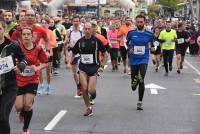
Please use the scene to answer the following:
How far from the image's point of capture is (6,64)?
6965mm

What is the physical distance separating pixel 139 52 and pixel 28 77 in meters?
3.74

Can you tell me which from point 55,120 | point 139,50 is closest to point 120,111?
point 139,50

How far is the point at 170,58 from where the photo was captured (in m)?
19.9

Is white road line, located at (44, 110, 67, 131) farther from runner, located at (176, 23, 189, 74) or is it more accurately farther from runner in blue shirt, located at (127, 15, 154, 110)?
runner, located at (176, 23, 189, 74)

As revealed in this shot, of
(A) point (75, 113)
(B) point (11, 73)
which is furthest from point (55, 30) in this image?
(B) point (11, 73)

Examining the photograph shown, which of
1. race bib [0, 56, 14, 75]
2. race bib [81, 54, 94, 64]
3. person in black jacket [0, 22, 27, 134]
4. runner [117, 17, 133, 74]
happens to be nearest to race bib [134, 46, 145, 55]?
race bib [81, 54, 94, 64]

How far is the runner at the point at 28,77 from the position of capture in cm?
863

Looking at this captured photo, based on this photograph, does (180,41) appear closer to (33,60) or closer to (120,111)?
(120,111)

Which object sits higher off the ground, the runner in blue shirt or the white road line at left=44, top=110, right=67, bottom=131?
the runner in blue shirt

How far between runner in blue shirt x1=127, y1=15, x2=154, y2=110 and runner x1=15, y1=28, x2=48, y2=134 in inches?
127

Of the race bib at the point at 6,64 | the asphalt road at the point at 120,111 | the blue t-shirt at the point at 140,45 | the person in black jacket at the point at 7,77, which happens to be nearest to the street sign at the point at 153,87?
the asphalt road at the point at 120,111

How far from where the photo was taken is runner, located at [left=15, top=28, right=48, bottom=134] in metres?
8.63

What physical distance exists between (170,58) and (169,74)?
1.79 feet

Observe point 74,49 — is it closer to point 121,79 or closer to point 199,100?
point 199,100
